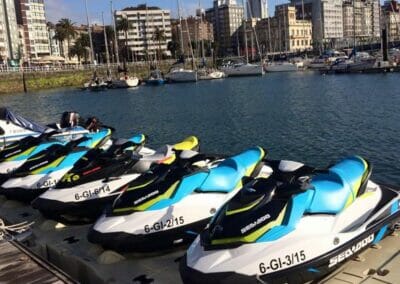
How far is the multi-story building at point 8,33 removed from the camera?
138 metres

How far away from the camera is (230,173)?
7.36 metres

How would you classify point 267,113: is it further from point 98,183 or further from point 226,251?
point 226,251

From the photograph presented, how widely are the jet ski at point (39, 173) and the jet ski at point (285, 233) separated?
4.60 m

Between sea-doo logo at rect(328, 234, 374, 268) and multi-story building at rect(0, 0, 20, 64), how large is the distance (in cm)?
14172

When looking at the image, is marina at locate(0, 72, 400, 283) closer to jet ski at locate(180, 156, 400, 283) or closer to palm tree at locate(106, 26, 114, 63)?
jet ski at locate(180, 156, 400, 283)

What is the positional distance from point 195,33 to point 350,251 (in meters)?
141

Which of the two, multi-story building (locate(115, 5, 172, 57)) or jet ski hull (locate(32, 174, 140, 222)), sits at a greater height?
multi-story building (locate(115, 5, 172, 57))

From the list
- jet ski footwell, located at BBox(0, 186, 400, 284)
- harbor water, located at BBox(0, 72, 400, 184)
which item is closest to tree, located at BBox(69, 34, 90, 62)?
harbor water, located at BBox(0, 72, 400, 184)

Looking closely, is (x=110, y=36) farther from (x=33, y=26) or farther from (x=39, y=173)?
(x=39, y=173)

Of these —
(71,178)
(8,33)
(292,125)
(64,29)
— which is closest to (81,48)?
(64,29)

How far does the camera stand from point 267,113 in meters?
34.8

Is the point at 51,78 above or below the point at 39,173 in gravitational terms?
above

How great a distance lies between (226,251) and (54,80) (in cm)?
9846

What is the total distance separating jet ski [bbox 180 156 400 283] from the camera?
543cm
